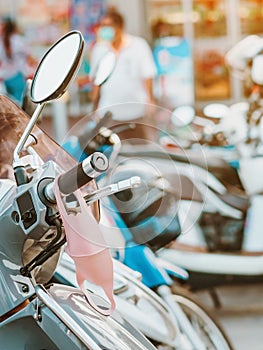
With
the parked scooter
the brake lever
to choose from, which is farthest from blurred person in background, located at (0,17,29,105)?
the brake lever

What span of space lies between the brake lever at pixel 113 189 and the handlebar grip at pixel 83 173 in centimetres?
7

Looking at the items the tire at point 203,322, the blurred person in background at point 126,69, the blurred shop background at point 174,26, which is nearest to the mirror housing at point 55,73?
the tire at point 203,322

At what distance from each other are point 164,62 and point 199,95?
4.48 feet

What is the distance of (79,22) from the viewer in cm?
1059

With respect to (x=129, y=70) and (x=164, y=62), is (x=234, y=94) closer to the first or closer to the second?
(x=164, y=62)

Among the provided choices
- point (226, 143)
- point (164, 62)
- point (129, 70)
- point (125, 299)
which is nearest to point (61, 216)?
point (125, 299)

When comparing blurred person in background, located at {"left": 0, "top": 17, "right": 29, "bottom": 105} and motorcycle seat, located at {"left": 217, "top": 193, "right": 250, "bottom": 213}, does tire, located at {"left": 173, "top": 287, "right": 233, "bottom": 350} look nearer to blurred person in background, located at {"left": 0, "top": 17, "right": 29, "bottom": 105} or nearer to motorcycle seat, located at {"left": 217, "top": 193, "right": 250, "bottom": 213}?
motorcycle seat, located at {"left": 217, "top": 193, "right": 250, "bottom": 213}

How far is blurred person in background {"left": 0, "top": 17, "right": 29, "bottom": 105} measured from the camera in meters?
8.89

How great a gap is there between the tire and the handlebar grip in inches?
66.4

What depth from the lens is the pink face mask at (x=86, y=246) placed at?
1.68 meters

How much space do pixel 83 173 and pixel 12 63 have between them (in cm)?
774

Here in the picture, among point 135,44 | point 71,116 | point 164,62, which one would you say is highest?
point 135,44

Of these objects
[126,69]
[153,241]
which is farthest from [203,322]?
[126,69]

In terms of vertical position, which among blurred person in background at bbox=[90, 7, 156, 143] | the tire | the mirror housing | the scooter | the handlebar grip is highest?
the mirror housing
